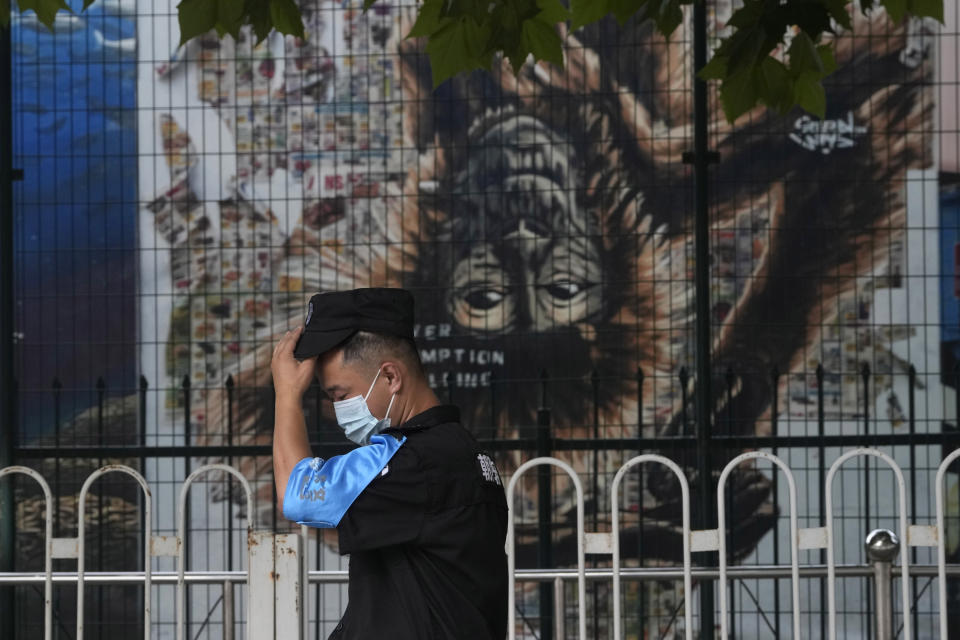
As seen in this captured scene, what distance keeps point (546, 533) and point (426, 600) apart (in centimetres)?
289

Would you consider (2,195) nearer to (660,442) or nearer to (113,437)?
(660,442)

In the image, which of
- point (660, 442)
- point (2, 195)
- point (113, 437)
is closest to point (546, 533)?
point (660, 442)

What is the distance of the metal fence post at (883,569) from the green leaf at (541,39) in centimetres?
200

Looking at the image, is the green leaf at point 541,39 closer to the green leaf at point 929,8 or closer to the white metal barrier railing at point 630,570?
the green leaf at point 929,8

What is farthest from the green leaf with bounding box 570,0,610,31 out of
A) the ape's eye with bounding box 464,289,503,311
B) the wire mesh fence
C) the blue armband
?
the ape's eye with bounding box 464,289,503,311

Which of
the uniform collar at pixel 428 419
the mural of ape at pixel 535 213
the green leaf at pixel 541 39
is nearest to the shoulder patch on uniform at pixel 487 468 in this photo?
the uniform collar at pixel 428 419

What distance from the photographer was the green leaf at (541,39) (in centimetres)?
448

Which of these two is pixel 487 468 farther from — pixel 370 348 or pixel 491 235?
pixel 491 235

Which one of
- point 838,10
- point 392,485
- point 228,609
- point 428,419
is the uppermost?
point 838,10

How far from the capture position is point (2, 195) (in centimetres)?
518

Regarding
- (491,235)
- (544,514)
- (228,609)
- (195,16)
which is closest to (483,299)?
(491,235)

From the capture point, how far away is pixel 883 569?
416cm

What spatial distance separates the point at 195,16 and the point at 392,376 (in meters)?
2.05

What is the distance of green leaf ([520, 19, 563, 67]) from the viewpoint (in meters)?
4.48
